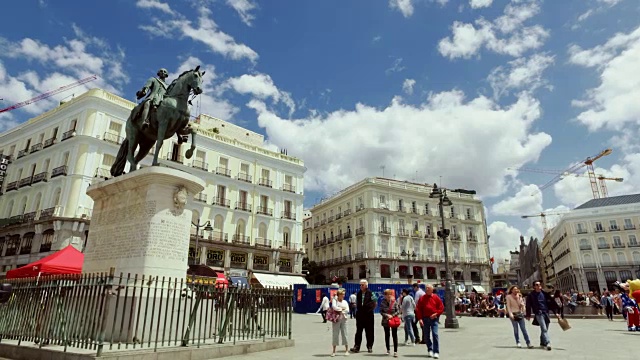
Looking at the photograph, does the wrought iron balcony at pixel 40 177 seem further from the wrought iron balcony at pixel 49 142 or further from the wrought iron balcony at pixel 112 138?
the wrought iron balcony at pixel 112 138

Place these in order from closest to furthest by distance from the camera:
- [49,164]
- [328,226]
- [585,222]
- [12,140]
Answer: [49,164]
[12,140]
[328,226]
[585,222]

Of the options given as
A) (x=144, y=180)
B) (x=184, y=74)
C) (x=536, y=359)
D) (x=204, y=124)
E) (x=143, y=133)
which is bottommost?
(x=536, y=359)

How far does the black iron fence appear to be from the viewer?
6.31m

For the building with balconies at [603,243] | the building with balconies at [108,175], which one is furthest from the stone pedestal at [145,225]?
the building with balconies at [603,243]

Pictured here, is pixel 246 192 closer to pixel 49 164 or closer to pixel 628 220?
pixel 49 164

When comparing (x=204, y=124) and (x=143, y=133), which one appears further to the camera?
(x=204, y=124)

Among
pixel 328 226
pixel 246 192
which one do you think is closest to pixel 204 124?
pixel 246 192

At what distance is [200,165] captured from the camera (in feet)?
113

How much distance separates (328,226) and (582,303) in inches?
1299

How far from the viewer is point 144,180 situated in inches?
329

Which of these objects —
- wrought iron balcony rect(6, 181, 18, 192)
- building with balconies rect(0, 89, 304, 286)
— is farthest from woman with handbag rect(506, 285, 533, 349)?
wrought iron balcony rect(6, 181, 18, 192)

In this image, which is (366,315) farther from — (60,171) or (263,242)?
(263,242)

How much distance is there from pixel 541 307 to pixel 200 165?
2995 centimetres

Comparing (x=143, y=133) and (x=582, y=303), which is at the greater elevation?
(x=143, y=133)
